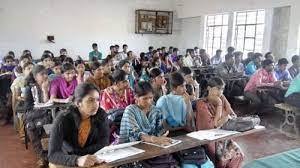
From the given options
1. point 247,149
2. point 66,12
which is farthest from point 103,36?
point 247,149

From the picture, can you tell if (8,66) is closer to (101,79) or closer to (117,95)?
(101,79)

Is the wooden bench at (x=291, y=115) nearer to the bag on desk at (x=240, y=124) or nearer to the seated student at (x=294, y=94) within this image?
the seated student at (x=294, y=94)

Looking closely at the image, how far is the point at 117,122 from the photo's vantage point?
2883 millimetres

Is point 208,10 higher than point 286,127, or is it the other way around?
point 208,10

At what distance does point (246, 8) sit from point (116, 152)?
299 inches

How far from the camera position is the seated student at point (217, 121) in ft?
9.33

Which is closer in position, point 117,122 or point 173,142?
point 173,142

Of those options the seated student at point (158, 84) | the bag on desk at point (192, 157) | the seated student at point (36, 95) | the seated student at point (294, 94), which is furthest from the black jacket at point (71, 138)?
the seated student at point (294, 94)

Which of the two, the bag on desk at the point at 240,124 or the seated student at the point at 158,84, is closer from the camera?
the bag on desk at the point at 240,124

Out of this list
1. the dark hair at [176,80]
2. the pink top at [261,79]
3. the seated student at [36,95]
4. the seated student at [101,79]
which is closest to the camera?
the dark hair at [176,80]

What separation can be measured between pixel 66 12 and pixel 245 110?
6.53m

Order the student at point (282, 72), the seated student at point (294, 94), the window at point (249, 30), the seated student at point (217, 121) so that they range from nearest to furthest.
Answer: the seated student at point (217, 121)
the seated student at point (294, 94)
the student at point (282, 72)
the window at point (249, 30)

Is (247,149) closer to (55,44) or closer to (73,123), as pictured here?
(73,123)

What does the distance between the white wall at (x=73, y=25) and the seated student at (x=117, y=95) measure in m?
6.93
